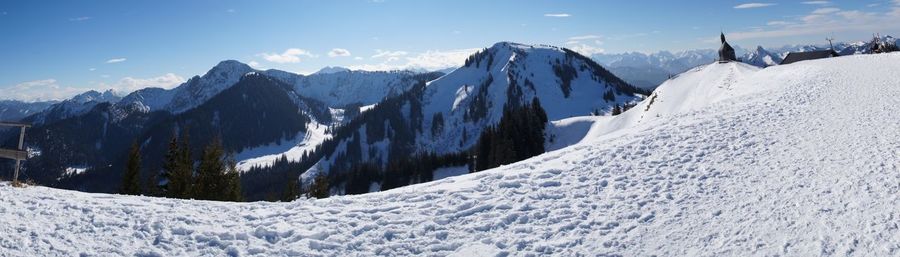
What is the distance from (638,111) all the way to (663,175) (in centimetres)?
7139

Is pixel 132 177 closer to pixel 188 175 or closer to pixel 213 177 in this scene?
pixel 188 175

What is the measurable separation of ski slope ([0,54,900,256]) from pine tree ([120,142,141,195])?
118 feet

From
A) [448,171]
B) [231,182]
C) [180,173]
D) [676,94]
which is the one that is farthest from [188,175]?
[448,171]

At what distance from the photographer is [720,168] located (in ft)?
50.5

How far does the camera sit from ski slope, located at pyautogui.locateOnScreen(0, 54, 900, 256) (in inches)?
398

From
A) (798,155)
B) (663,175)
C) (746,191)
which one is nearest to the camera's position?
(746,191)

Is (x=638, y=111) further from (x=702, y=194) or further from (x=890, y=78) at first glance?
(x=702, y=194)

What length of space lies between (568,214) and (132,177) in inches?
1872

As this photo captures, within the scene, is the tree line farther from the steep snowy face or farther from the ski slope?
the steep snowy face

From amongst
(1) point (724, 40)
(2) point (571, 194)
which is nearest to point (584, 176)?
(2) point (571, 194)

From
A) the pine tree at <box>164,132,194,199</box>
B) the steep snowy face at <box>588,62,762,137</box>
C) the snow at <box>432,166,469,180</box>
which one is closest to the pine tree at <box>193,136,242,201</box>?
the pine tree at <box>164,132,194,199</box>

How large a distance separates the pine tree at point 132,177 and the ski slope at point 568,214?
3588cm

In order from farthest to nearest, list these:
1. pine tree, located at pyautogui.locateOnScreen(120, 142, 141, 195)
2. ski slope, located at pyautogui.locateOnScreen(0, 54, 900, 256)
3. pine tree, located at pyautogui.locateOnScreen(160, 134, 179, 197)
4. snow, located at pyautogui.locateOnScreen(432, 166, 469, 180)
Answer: snow, located at pyautogui.locateOnScreen(432, 166, 469, 180) → pine tree, located at pyautogui.locateOnScreen(120, 142, 141, 195) → pine tree, located at pyautogui.locateOnScreen(160, 134, 179, 197) → ski slope, located at pyautogui.locateOnScreen(0, 54, 900, 256)

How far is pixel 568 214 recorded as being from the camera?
40.1 ft
